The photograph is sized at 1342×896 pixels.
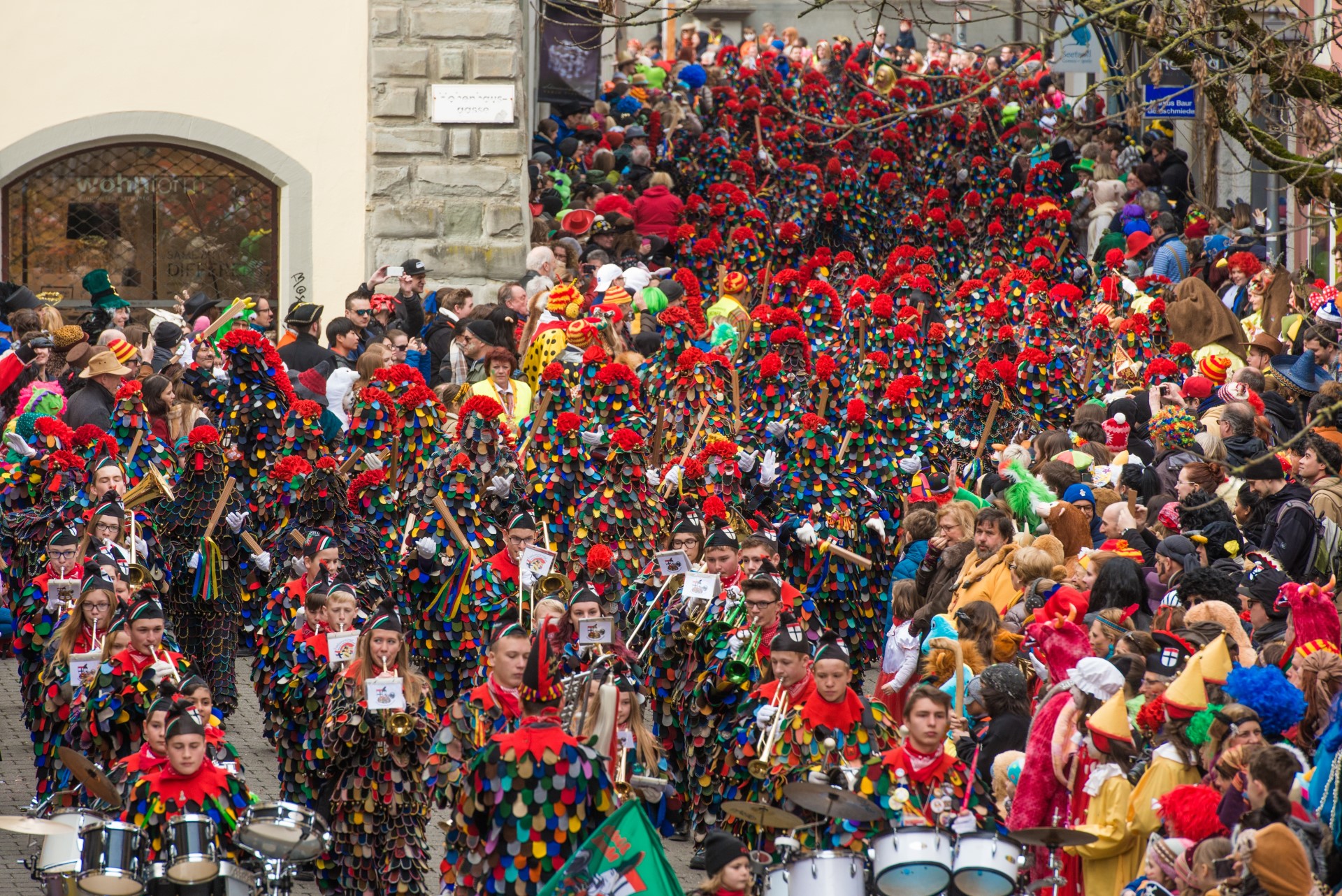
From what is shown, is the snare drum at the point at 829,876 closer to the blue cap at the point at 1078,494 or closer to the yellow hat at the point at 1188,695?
the yellow hat at the point at 1188,695

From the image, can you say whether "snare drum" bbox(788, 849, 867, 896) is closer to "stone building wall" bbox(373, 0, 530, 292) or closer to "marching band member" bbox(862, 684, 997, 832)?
"marching band member" bbox(862, 684, 997, 832)

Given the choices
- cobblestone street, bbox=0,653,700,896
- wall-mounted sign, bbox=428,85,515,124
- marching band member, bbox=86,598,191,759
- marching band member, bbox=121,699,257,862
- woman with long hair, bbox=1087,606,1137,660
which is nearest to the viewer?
marching band member, bbox=121,699,257,862

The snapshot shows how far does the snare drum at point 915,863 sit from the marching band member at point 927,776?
73cm

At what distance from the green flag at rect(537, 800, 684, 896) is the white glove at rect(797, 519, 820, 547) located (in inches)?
210

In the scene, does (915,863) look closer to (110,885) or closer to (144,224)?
(110,885)

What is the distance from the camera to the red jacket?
73.5 ft

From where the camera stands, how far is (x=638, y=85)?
28.1 m

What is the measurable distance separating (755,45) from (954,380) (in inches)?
699

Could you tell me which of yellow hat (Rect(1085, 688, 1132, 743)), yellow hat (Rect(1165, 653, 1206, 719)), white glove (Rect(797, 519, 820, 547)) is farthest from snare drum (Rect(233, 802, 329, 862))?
white glove (Rect(797, 519, 820, 547))

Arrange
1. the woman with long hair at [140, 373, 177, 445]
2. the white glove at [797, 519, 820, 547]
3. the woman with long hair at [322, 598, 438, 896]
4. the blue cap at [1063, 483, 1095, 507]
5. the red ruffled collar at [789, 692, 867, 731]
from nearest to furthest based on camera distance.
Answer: the red ruffled collar at [789, 692, 867, 731] < the woman with long hair at [322, 598, 438, 896] < the blue cap at [1063, 483, 1095, 507] < the white glove at [797, 519, 820, 547] < the woman with long hair at [140, 373, 177, 445]

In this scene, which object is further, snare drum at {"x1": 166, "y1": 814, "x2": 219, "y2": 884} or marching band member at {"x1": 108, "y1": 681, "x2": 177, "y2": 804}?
marching band member at {"x1": 108, "y1": 681, "x2": 177, "y2": 804}

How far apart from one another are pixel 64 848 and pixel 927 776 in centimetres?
326

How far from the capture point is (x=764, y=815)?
286 inches

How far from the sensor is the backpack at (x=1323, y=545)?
10.6 m
